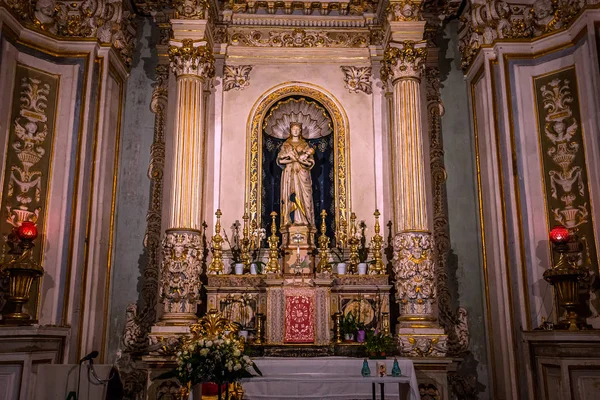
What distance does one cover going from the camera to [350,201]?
10.7 metres

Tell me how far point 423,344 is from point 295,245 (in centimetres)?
251

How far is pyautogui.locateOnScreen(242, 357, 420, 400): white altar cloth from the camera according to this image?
7.62 m

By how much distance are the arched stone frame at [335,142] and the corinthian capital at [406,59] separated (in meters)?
1.37

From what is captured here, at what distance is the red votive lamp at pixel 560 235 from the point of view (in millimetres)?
8562

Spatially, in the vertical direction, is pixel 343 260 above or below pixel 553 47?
below

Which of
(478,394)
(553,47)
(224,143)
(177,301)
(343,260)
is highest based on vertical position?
(553,47)

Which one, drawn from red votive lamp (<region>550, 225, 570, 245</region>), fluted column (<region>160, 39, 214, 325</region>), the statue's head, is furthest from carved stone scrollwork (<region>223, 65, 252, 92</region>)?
red votive lamp (<region>550, 225, 570, 245</region>)

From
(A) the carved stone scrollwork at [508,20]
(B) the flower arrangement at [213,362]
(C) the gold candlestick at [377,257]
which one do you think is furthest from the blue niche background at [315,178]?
(B) the flower arrangement at [213,362]

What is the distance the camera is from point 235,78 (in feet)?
37.0

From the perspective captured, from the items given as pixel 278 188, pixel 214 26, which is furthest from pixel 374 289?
pixel 214 26

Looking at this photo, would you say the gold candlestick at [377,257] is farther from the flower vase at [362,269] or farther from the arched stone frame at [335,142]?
the arched stone frame at [335,142]

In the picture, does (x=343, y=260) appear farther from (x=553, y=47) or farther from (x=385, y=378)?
(x=553, y=47)

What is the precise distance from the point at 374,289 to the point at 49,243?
491 cm

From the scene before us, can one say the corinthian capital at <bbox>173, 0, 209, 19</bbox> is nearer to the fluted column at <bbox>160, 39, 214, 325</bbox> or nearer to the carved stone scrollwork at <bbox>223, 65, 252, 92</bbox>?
the fluted column at <bbox>160, 39, 214, 325</bbox>
